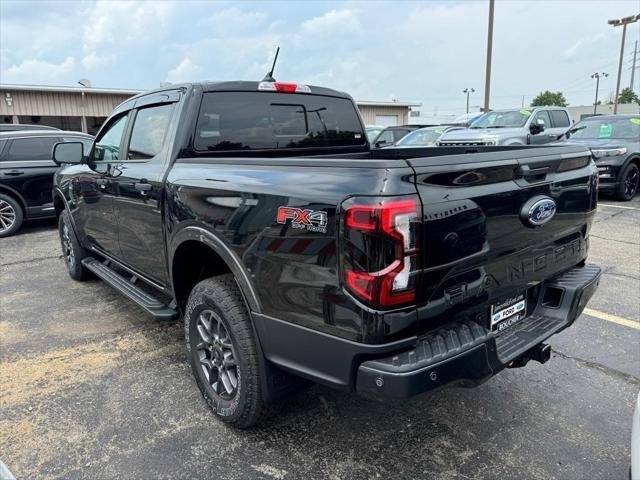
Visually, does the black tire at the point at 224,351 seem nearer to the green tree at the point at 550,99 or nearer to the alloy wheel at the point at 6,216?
the alloy wheel at the point at 6,216

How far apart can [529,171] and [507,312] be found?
0.71 m

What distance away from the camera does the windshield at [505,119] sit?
12.5 meters

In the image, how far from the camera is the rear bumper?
189 cm

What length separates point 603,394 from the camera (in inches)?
118

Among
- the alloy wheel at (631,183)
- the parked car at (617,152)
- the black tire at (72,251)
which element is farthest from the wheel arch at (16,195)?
the alloy wheel at (631,183)

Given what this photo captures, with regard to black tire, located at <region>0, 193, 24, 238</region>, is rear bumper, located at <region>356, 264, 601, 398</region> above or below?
above

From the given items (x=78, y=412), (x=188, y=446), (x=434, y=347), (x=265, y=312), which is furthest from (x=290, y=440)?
(x=78, y=412)

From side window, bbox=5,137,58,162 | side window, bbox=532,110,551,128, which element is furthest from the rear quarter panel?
side window, bbox=532,110,551,128

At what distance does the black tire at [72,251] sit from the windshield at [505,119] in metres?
10.7

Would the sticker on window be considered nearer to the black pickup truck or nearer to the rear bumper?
the black pickup truck

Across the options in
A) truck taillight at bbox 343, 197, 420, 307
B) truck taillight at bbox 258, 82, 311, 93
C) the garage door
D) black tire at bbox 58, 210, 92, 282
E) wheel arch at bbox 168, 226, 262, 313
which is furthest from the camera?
the garage door

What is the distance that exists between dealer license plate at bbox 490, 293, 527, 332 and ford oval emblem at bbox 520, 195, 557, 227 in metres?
0.40

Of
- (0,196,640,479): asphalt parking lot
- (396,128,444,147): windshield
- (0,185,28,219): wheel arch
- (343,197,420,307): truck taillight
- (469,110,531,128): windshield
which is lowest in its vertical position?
(0,196,640,479): asphalt parking lot

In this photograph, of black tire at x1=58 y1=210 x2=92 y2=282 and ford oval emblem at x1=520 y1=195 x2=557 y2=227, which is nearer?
ford oval emblem at x1=520 y1=195 x2=557 y2=227
